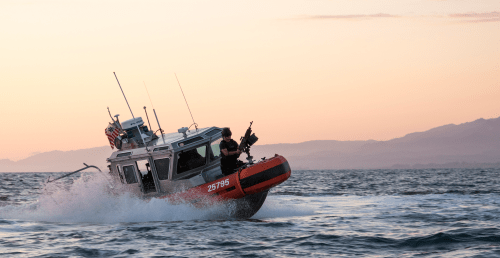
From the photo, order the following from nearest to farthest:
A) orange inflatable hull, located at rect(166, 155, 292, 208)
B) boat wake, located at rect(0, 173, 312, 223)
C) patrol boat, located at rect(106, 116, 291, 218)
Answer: orange inflatable hull, located at rect(166, 155, 292, 208) → patrol boat, located at rect(106, 116, 291, 218) → boat wake, located at rect(0, 173, 312, 223)

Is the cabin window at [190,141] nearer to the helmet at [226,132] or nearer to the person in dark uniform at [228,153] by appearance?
the person in dark uniform at [228,153]

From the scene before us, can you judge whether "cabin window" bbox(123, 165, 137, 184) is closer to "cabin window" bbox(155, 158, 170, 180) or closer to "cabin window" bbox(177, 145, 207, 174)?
"cabin window" bbox(155, 158, 170, 180)

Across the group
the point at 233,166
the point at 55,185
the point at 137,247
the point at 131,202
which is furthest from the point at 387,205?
the point at 55,185

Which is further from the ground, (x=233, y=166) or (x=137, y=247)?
(x=233, y=166)

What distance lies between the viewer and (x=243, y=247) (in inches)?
348

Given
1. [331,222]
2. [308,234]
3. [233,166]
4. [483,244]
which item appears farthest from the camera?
[233,166]

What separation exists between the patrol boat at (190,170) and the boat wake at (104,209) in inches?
9.7

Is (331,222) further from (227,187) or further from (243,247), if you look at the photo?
(243,247)

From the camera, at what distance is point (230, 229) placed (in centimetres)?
1075

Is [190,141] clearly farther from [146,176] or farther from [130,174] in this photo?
[130,174]

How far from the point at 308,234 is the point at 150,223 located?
428 centimetres

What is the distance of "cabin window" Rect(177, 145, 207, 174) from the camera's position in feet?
42.9

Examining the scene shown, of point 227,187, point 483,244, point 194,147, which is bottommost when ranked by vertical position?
point 483,244

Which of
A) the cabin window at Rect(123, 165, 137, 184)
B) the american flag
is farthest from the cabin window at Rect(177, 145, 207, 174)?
the american flag
